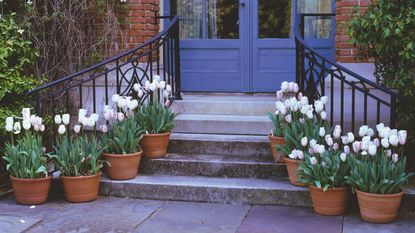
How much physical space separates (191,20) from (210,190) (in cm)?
311

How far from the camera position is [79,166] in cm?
564

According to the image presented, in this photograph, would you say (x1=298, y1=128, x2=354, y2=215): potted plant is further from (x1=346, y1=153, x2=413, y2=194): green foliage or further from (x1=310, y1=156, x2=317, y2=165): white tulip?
(x1=346, y1=153, x2=413, y2=194): green foliage

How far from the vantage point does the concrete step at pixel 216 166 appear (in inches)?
232

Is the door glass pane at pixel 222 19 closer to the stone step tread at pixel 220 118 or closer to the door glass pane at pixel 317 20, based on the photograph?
the door glass pane at pixel 317 20

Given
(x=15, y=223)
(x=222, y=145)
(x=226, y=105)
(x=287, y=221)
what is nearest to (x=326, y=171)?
(x=287, y=221)

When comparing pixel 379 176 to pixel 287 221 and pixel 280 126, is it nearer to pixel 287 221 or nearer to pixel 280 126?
pixel 287 221

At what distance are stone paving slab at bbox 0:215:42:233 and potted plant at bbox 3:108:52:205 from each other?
0.39m

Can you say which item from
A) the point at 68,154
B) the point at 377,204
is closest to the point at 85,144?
the point at 68,154

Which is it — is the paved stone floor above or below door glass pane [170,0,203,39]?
below

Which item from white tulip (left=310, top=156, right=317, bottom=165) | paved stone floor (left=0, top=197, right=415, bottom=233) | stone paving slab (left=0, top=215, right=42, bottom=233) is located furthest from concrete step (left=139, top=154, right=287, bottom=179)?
stone paving slab (left=0, top=215, right=42, bottom=233)

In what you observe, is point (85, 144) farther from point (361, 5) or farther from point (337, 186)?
point (361, 5)

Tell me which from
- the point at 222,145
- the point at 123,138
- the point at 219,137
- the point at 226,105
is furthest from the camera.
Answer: the point at 226,105

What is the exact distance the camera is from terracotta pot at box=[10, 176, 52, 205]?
5.59m

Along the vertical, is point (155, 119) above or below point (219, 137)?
above
